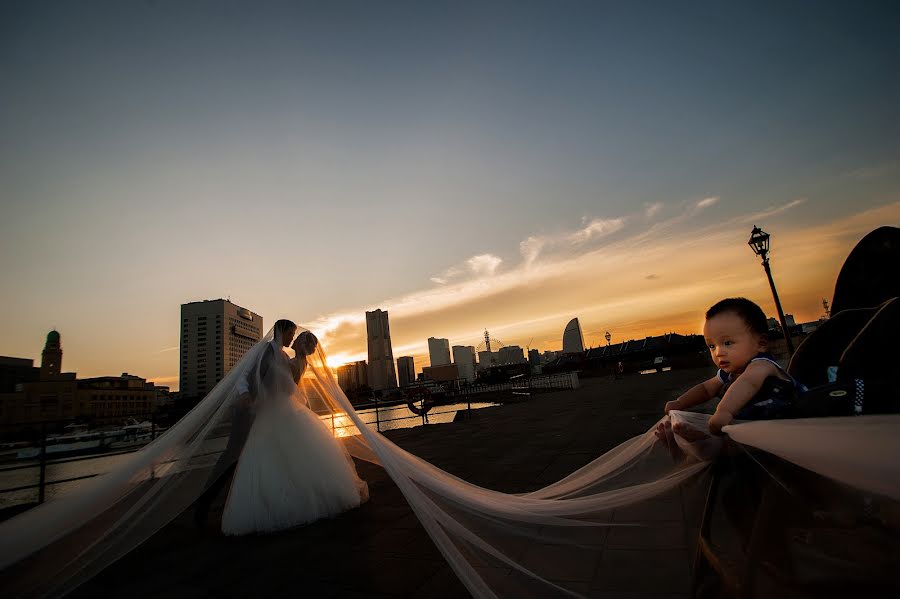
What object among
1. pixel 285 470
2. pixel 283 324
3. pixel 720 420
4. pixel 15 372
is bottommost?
pixel 285 470

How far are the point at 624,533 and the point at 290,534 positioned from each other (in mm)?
2971

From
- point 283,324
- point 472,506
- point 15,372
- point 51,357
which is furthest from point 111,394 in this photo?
point 472,506

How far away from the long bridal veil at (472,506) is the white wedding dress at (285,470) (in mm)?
367

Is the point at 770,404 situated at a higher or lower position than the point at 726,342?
lower

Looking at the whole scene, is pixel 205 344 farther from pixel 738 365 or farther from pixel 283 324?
pixel 738 365

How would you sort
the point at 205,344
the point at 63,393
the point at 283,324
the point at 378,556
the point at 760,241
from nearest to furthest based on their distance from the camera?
the point at 378,556 < the point at 283,324 < the point at 760,241 < the point at 63,393 < the point at 205,344

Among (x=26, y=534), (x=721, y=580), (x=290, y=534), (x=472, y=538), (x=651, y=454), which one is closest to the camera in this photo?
(x=721, y=580)

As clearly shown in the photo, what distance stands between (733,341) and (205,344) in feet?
547

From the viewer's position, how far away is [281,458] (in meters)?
3.85

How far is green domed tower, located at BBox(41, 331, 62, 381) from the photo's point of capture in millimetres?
96000

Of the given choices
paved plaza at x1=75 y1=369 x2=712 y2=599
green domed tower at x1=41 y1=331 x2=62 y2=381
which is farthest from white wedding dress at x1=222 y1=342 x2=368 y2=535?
→ green domed tower at x1=41 y1=331 x2=62 y2=381

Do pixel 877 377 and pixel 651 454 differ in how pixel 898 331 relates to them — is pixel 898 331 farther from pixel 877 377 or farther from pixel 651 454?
pixel 651 454

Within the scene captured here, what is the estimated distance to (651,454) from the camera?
1707 mm

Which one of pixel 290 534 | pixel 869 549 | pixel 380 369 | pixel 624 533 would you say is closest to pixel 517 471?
pixel 290 534
